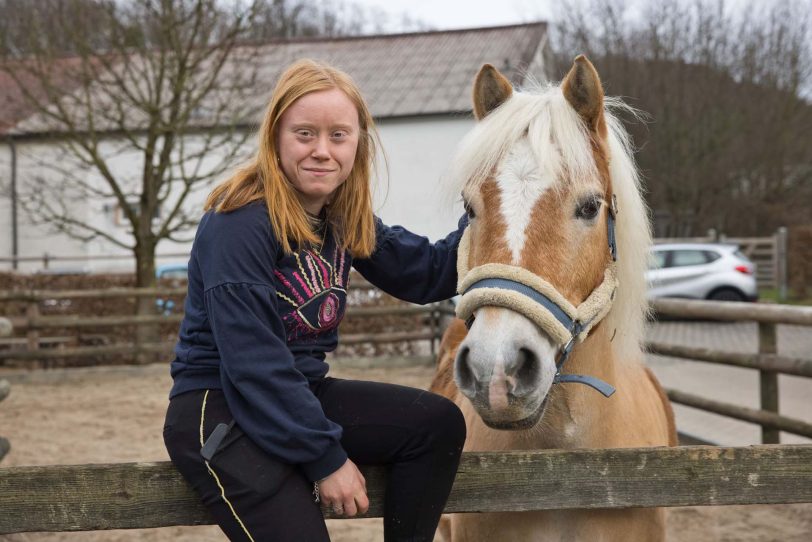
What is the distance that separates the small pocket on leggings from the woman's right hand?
87 millimetres

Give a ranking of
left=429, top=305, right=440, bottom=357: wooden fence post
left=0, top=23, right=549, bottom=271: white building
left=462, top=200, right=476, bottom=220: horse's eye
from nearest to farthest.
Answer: left=462, top=200, right=476, bottom=220: horse's eye, left=429, top=305, right=440, bottom=357: wooden fence post, left=0, top=23, right=549, bottom=271: white building

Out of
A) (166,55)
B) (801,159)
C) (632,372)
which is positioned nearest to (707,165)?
(801,159)

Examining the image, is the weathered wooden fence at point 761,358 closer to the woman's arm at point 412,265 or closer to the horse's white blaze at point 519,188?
the woman's arm at point 412,265

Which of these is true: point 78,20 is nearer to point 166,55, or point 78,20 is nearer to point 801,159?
point 166,55

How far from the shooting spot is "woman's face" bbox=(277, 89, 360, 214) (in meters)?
1.77

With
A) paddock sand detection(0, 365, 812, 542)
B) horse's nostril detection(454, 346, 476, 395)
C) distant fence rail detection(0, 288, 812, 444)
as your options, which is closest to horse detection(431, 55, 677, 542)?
horse's nostril detection(454, 346, 476, 395)

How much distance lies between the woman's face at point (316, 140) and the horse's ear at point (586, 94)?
60 centimetres

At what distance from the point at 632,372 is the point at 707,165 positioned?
21.1 m

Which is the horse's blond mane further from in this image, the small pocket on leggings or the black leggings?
the small pocket on leggings

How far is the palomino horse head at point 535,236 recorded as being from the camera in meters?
1.64

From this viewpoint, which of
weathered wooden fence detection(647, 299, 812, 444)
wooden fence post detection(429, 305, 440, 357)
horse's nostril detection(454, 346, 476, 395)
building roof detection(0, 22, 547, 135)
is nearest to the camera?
horse's nostril detection(454, 346, 476, 395)

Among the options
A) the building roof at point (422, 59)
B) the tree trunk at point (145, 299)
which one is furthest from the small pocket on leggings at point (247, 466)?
the building roof at point (422, 59)

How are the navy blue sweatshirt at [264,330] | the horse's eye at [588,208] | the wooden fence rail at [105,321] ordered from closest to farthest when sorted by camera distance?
the navy blue sweatshirt at [264,330] → the horse's eye at [588,208] → the wooden fence rail at [105,321]

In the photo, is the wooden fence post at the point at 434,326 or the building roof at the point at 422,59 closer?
the wooden fence post at the point at 434,326
